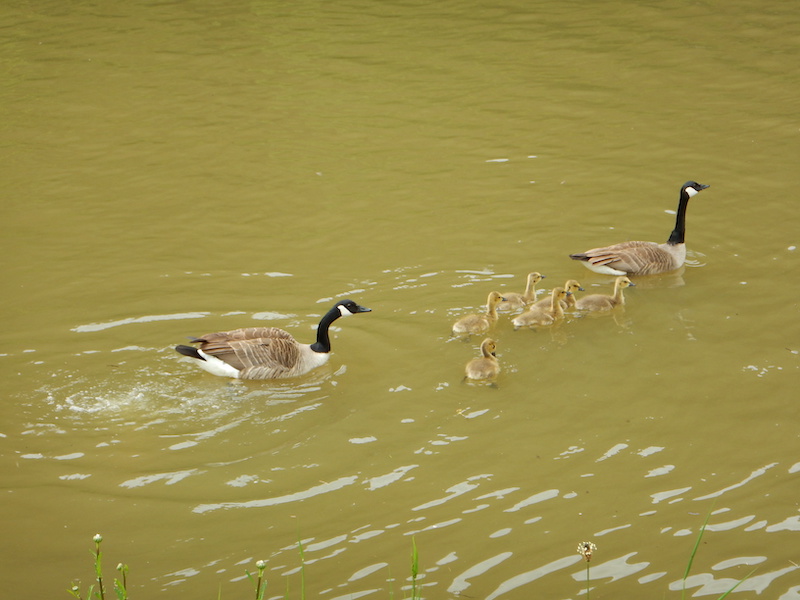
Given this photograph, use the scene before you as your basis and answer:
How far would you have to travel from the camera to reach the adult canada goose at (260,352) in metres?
8.52

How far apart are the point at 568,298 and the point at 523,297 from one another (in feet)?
1.46

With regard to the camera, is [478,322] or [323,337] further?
[478,322]

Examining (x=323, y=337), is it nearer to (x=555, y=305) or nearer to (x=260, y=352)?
(x=260, y=352)

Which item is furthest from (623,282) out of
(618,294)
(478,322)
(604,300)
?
(478,322)

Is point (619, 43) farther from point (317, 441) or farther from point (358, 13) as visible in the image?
point (317, 441)

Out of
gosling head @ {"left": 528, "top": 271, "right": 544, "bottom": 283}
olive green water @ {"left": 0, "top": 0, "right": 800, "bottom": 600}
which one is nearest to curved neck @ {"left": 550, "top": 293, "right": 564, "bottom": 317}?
olive green water @ {"left": 0, "top": 0, "right": 800, "bottom": 600}

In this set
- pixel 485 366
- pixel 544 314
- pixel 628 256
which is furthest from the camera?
pixel 628 256

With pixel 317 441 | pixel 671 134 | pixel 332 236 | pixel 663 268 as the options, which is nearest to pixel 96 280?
pixel 332 236

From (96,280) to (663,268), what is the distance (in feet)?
20.0

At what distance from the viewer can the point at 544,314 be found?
925 cm

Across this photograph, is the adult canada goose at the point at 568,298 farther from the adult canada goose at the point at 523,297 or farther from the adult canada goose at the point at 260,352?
the adult canada goose at the point at 260,352

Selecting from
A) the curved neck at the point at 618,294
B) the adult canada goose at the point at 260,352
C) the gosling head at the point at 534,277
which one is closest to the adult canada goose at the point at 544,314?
the gosling head at the point at 534,277

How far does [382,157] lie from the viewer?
1336cm

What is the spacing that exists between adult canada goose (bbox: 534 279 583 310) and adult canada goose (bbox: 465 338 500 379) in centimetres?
119
